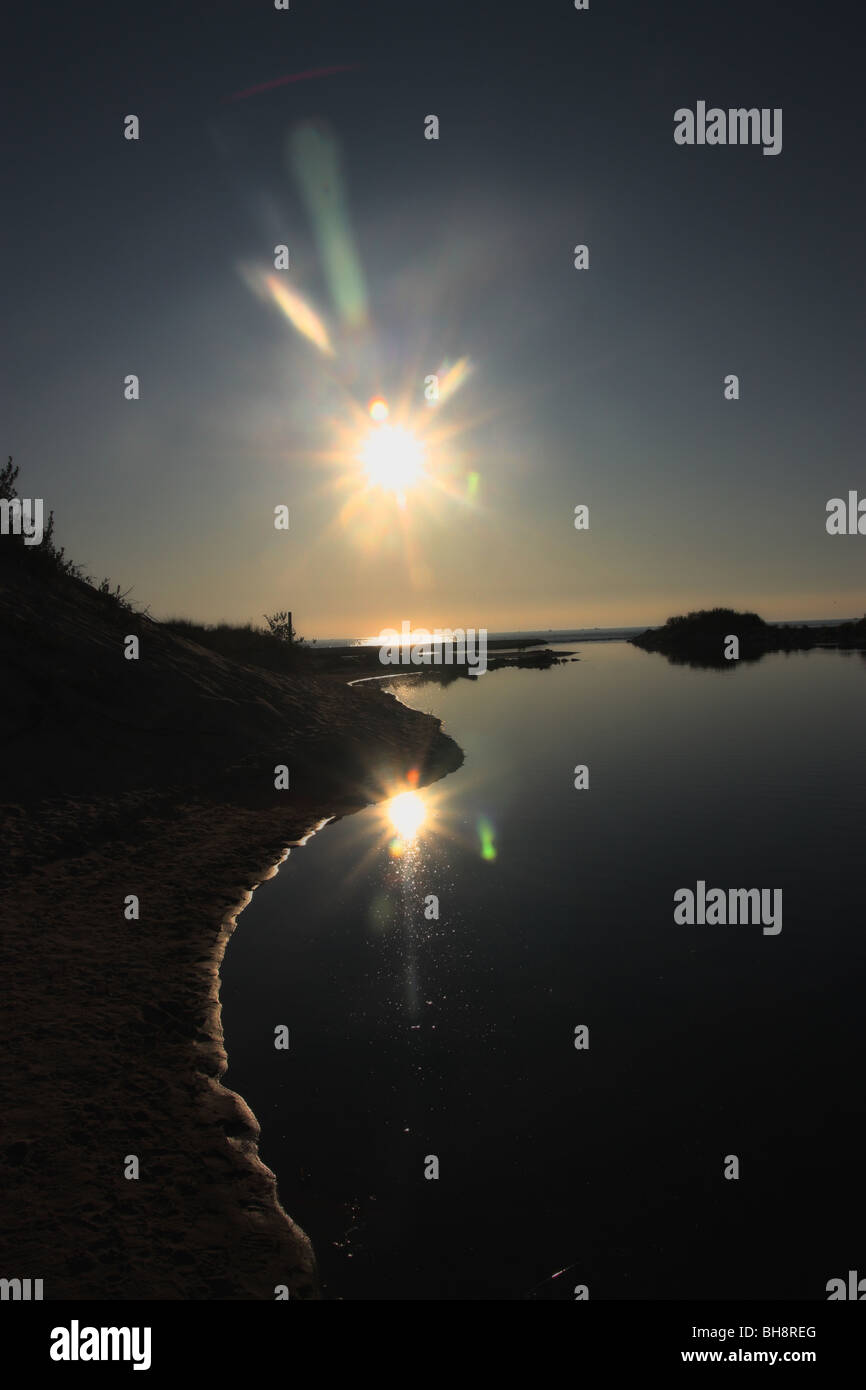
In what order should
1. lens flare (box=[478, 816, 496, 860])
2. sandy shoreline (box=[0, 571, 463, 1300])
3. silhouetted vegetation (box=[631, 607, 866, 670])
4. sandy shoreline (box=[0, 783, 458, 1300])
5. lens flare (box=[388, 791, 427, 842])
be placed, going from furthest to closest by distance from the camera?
silhouetted vegetation (box=[631, 607, 866, 670]) < lens flare (box=[388, 791, 427, 842]) < lens flare (box=[478, 816, 496, 860]) < sandy shoreline (box=[0, 571, 463, 1300]) < sandy shoreline (box=[0, 783, 458, 1300])

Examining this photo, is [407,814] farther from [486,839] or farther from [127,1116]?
[127,1116]

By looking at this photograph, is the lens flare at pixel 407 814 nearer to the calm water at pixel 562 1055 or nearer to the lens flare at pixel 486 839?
the calm water at pixel 562 1055

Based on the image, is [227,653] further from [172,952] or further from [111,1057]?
[111,1057]

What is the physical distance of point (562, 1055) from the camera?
6.61 m

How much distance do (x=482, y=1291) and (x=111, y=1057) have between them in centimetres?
386

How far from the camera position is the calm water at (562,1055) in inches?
178

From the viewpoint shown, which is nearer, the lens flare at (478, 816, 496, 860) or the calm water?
the calm water

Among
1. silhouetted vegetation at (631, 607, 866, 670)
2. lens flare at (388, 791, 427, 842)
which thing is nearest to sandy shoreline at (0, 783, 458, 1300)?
lens flare at (388, 791, 427, 842)

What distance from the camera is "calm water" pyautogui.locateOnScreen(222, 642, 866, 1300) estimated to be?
4.53 meters

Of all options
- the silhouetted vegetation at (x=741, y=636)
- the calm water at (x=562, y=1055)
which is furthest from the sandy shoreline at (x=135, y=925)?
the silhouetted vegetation at (x=741, y=636)

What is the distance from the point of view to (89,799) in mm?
13758

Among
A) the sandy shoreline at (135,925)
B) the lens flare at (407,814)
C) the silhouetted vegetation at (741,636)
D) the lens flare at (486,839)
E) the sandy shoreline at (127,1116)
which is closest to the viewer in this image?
the sandy shoreline at (127,1116)

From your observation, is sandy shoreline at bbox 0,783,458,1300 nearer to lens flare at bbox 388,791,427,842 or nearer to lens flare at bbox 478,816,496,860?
lens flare at bbox 478,816,496,860
